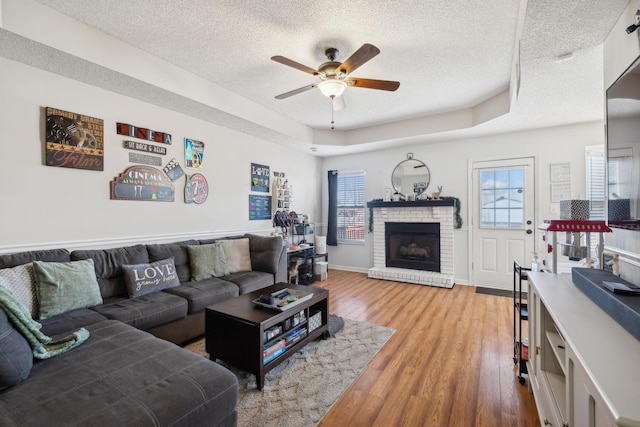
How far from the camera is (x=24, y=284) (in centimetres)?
203

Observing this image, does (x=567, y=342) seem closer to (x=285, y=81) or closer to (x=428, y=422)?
(x=428, y=422)

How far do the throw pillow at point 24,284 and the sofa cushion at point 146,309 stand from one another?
361mm

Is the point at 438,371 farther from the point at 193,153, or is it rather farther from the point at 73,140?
the point at 73,140

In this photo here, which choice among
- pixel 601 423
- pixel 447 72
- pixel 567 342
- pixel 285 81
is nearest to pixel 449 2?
pixel 447 72

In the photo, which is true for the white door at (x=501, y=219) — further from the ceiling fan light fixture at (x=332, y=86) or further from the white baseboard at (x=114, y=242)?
the white baseboard at (x=114, y=242)

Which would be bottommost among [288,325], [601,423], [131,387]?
[288,325]

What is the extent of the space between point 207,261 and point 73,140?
1714 mm

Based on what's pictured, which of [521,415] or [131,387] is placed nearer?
[131,387]

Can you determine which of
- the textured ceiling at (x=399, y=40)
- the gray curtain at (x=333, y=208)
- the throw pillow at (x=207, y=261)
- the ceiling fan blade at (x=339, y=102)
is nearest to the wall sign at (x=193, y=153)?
the textured ceiling at (x=399, y=40)

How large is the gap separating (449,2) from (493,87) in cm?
186

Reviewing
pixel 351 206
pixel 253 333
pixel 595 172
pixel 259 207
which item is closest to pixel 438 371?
pixel 253 333

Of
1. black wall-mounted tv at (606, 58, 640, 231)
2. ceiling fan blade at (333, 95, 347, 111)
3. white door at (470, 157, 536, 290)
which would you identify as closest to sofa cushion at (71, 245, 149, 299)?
ceiling fan blade at (333, 95, 347, 111)

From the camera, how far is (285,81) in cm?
329

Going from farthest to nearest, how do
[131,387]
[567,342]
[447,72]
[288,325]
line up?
1. [447,72]
2. [288,325]
3. [131,387]
4. [567,342]
